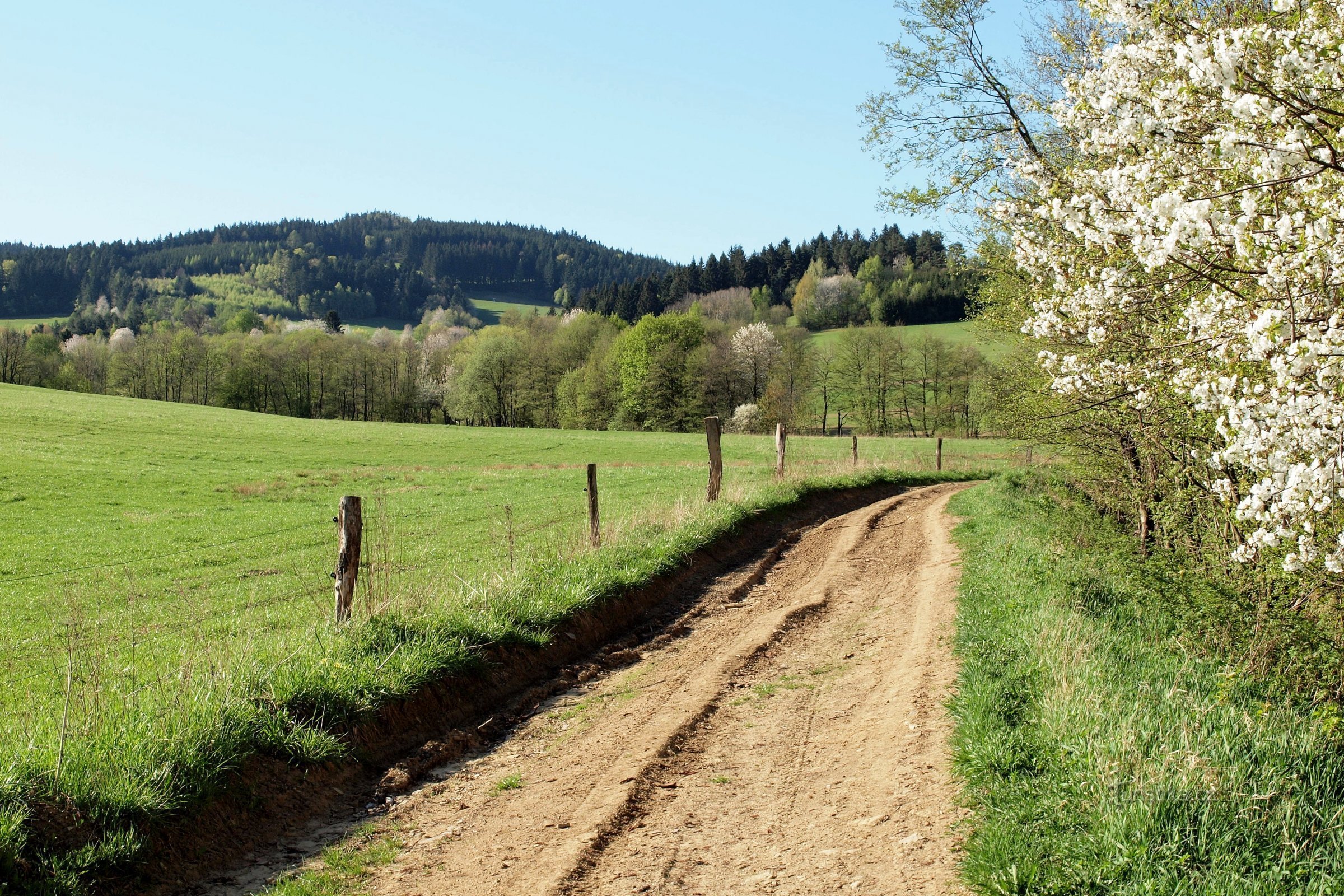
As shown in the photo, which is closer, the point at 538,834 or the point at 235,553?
the point at 538,834

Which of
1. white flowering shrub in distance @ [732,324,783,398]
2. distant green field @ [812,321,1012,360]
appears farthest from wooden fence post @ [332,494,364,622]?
white flowering shrub in distance @ [732,324,783,398]

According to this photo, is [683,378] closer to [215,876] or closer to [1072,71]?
[1072,71]

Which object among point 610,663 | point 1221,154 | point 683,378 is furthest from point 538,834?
point 683,378

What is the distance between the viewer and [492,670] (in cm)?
823

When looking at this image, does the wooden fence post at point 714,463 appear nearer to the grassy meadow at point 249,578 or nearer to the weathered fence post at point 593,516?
the grassy meadow at point 249,578

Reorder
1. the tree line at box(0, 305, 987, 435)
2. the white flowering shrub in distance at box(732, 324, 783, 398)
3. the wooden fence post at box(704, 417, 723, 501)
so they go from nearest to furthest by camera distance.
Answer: the wooden fence post at box(704, 417, 723, 501) → the tree line at box(0, 305, 987, 435) → the white flowering shrub in distance at box(732, 324, 783, 398)

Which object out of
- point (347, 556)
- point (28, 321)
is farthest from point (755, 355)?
point (28, 321)

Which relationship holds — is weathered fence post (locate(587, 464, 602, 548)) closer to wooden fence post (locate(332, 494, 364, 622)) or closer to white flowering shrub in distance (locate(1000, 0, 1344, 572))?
wooden fence post (locate(332, 494, 364, 622))

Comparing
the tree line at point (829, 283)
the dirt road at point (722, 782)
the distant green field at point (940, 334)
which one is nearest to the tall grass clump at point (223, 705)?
the dirt road at point (722, 782)

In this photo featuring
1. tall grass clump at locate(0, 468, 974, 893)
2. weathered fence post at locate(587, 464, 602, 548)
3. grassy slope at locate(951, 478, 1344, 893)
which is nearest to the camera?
grassy slope at locate(951, 478, 1344, 893)

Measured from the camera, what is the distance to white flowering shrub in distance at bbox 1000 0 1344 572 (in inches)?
189

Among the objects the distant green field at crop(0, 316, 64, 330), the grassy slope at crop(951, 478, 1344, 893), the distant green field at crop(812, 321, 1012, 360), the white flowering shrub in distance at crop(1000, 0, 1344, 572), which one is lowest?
the grassy slope at crop(951, 478, 1344, 893)

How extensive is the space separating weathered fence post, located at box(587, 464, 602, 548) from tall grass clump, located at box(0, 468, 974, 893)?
169 centimetres

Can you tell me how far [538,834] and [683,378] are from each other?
2804 inches
